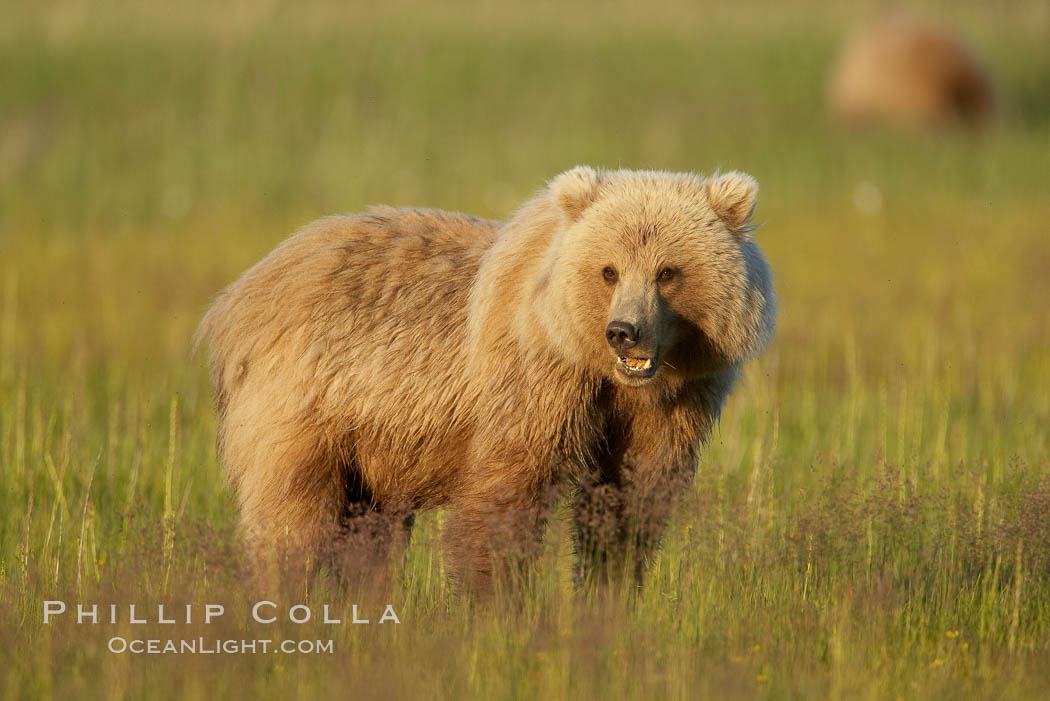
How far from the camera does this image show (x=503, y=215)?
50.6ft

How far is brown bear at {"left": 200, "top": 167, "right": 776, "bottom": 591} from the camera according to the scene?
472 centimetres

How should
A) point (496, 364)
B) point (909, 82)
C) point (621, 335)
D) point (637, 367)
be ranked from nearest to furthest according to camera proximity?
point (621, 335) → point (637, 367) → point (496, 364) → point (909, 82)

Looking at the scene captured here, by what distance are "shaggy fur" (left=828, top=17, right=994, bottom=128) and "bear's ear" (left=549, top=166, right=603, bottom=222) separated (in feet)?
56.9

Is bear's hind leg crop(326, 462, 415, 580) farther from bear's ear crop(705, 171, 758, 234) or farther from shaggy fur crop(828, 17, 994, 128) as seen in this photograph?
shaggy fur crop(828, 17, 994, 128)

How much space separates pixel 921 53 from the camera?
871 inches

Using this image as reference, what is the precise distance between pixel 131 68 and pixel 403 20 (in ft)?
18.7

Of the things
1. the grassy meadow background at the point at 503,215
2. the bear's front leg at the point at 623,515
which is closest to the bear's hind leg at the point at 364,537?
the grassy meadow background at the point at 503,215

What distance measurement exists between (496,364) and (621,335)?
2.19 ft

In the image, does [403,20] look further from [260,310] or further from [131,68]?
[260,310]

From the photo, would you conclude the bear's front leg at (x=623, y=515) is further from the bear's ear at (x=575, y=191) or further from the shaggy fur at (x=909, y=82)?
the shaggy fur at (x=909, y=82)

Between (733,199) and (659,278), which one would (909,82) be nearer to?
(733,199)

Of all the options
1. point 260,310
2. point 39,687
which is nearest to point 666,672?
point 39,687

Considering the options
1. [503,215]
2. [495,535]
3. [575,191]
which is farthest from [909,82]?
[495,535]

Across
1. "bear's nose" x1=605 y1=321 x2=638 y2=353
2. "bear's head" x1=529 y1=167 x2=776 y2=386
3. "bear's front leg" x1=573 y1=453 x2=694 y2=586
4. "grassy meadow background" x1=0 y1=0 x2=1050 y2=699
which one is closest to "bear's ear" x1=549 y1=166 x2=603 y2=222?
"bear's head" x1=529 y1=167 x2=776 y2=386
